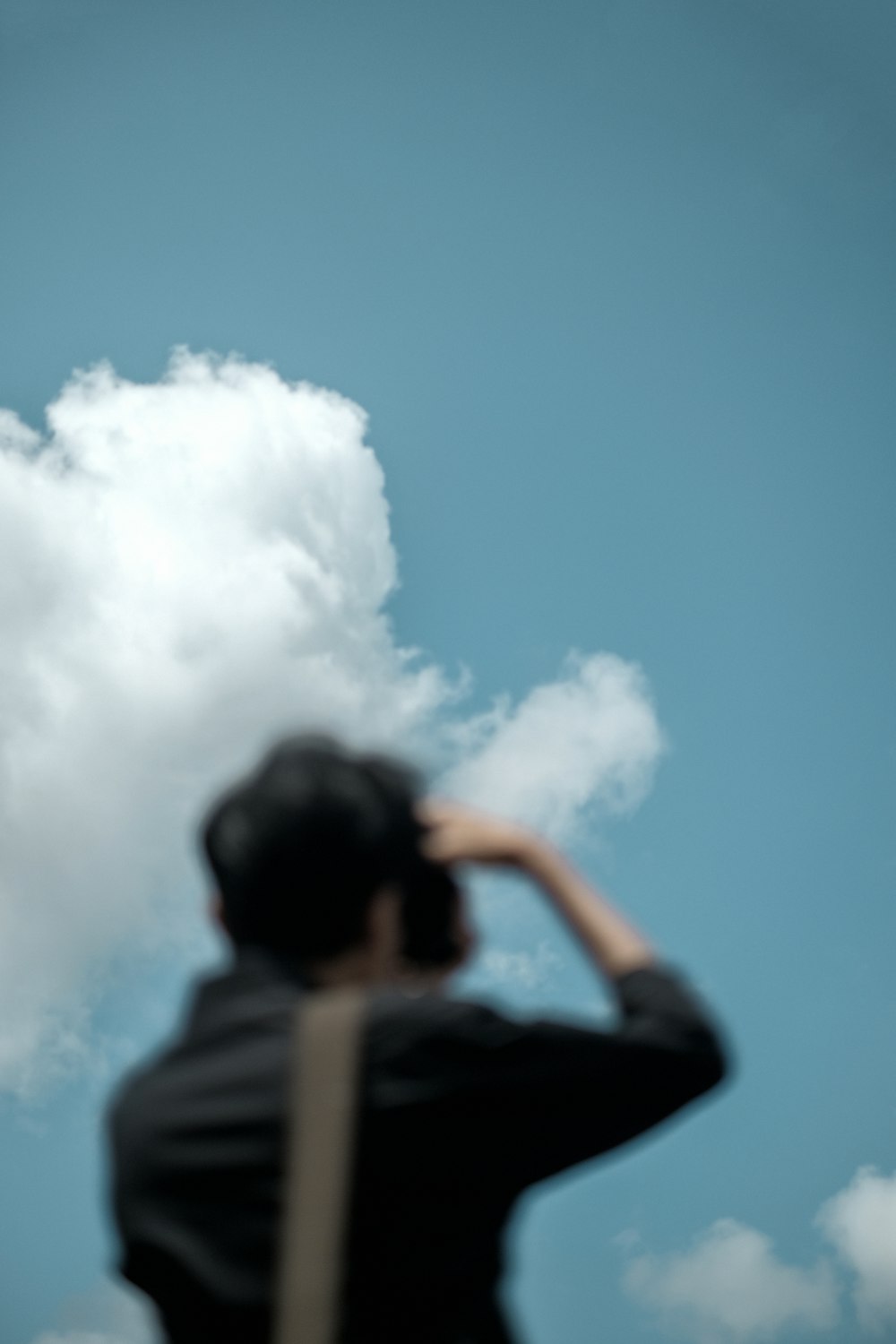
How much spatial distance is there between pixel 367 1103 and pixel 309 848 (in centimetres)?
57

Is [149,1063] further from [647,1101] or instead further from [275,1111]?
[647,1101]

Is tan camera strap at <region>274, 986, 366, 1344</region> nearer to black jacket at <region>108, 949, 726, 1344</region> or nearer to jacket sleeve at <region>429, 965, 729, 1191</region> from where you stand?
black jacket at <region>108, 949, 726, 1344</region>

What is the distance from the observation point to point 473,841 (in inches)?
104

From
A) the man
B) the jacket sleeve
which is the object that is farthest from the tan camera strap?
the jacket sleeve

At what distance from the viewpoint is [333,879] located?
2443 mm

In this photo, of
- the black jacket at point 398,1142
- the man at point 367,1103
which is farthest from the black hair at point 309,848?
the black jacket at point 398,1142

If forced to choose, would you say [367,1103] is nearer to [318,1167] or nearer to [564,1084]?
[318,1167]

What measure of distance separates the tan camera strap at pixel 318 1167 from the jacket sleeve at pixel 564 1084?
0.23 metres

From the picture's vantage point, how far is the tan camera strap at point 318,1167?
1972 mm

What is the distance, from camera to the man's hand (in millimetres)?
2617

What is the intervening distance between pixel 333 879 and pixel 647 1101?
0.80 m

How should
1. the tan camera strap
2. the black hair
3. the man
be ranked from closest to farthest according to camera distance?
1. the tan camera strap
2. the man
3. the black hair

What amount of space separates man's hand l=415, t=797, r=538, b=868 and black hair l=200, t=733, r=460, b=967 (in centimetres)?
5

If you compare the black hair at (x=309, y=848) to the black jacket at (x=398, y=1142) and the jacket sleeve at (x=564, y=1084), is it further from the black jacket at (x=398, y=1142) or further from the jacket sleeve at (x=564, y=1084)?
the jacket sleeve at (x=564, y=1084)
